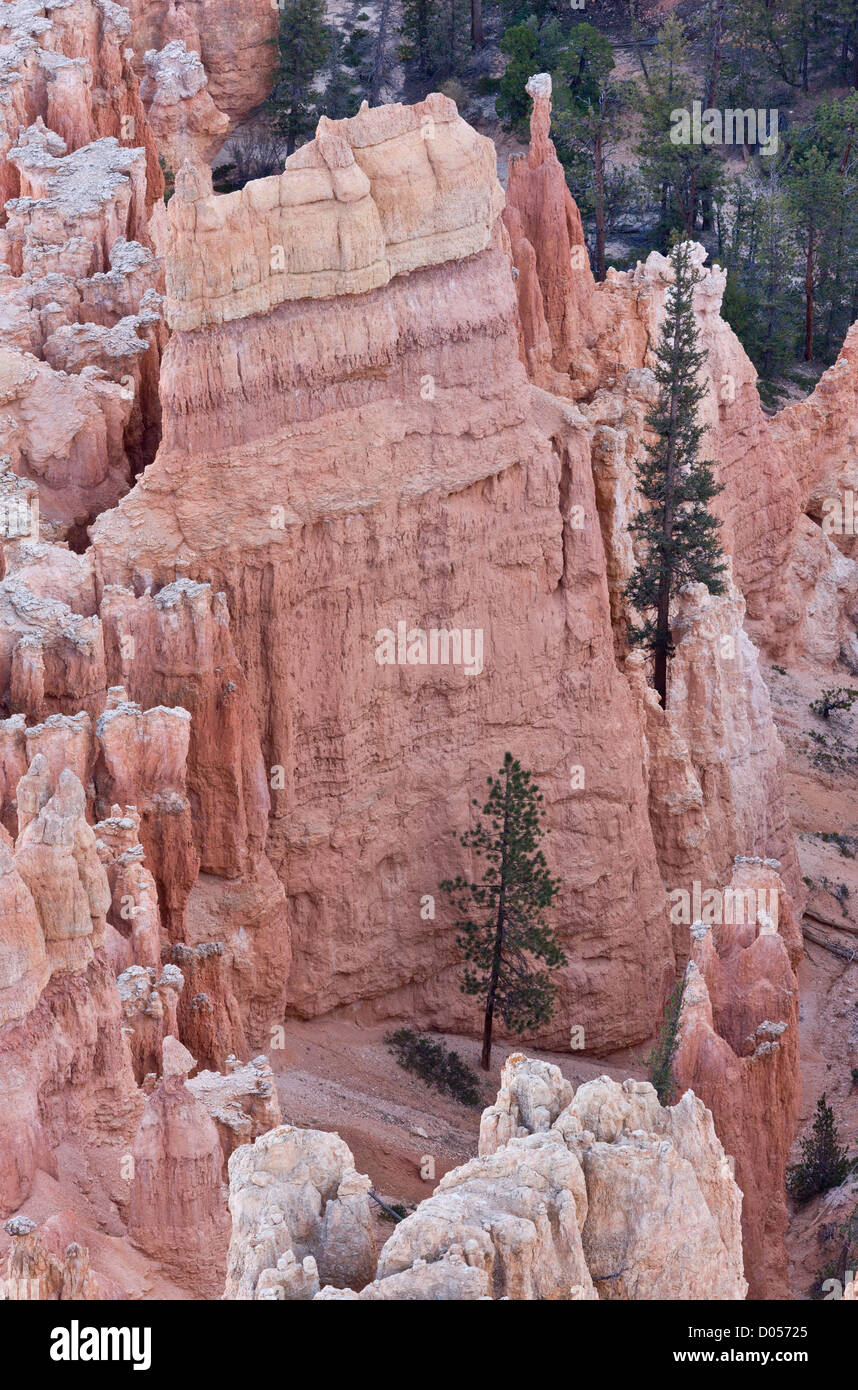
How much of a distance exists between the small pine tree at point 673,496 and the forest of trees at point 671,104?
59.2 ft

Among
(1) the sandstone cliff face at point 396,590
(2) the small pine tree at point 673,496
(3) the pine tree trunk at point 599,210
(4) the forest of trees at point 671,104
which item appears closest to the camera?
(1) the sandstone cliff face at point 396,590

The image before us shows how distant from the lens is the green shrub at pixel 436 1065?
1394 inches

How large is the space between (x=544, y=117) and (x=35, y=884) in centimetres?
2307

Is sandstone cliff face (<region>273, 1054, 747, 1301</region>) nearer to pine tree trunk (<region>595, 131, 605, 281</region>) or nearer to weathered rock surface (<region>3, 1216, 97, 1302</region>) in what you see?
weathered rock surface (<region>3, 1216, 97, 1302</region>)

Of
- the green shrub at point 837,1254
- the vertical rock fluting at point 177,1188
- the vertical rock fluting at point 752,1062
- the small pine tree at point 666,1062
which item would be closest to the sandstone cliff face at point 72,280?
the vertical rock fluting at point 177,1188

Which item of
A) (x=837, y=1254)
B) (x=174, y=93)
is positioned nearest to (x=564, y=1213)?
(x=837, y=1254)

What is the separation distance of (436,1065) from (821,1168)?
235 inches

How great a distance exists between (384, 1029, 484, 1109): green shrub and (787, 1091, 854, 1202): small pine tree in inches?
190

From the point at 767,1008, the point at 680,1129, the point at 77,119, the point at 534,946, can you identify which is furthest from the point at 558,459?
the point at 680,1129

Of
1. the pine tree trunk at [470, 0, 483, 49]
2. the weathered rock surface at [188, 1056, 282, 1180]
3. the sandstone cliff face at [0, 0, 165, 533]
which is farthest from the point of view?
the pine tree trunk at [470, 0, 483, 49]

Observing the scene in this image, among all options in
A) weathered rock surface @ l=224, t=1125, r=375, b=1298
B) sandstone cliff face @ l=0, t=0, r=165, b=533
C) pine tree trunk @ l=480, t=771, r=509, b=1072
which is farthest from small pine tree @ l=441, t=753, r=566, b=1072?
weathered rock surface @ l=224, t=1125, r=375, b=1298

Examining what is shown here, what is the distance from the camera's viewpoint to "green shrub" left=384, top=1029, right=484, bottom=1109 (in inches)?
1394

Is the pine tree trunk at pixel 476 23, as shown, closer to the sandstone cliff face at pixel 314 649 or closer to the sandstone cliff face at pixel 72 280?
the sandstone cliff face at pixel 72 280

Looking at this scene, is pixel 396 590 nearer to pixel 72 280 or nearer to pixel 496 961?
pixel 496 961
